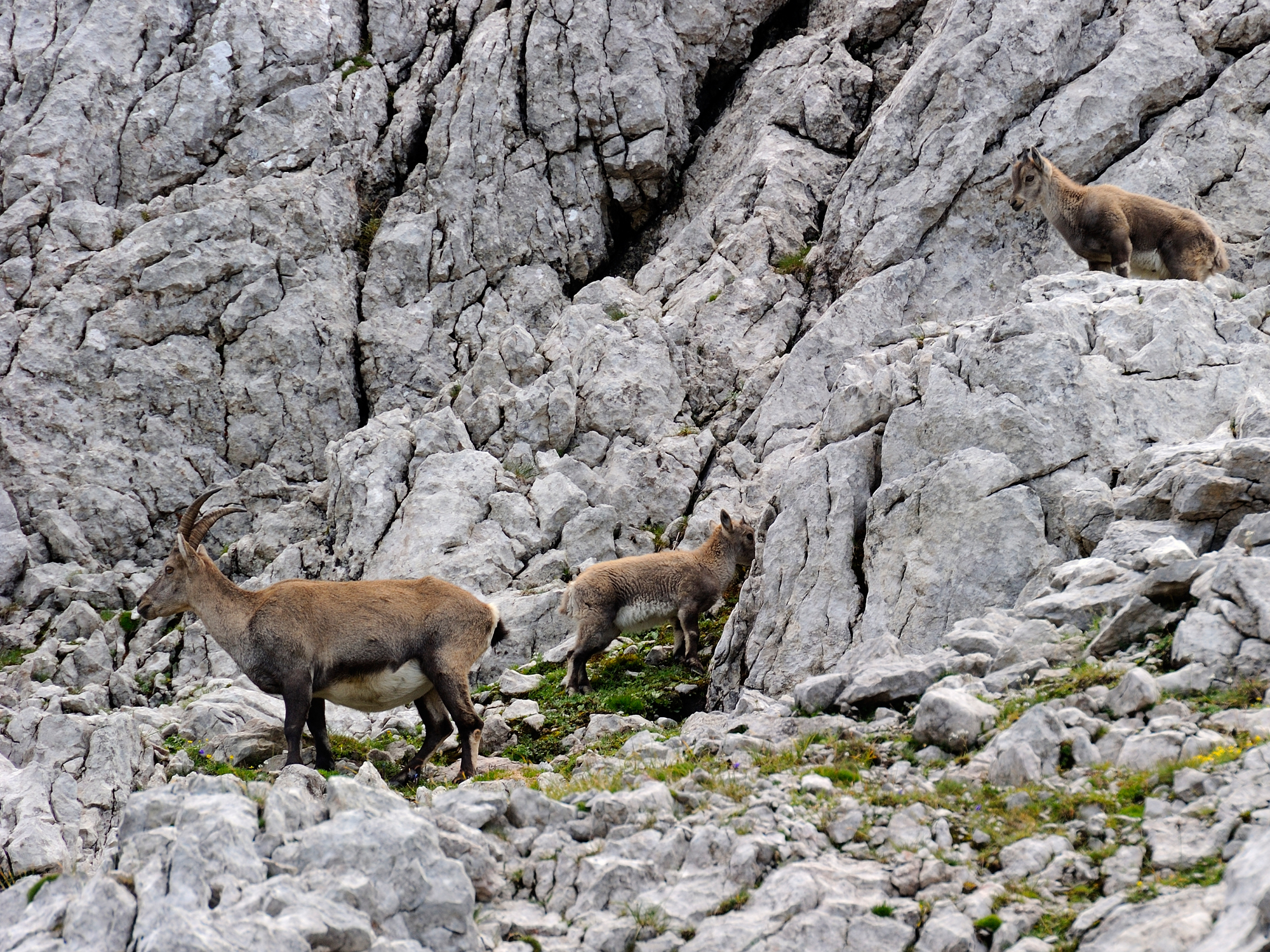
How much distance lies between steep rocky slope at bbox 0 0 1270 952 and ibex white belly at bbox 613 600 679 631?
858 mm

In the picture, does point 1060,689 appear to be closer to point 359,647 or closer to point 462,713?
point 462,713

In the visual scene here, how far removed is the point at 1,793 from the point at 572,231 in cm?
1918

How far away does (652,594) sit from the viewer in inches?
669

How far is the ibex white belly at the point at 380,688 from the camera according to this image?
531 inches

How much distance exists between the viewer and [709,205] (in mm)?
Result: 27188

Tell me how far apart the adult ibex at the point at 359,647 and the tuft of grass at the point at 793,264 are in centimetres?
1371

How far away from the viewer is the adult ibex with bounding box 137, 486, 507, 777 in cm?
1336

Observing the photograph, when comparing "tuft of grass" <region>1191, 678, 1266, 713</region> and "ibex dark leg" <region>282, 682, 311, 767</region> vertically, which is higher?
"tuft of grass" <region>1191, 678, 1266, 713</region>

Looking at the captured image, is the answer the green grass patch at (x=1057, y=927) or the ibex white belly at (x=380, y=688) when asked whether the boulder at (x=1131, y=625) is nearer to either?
the green grass patch at (x=1057, y=927)

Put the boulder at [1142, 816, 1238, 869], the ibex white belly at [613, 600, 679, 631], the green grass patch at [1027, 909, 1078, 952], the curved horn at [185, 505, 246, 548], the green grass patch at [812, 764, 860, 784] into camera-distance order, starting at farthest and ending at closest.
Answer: the ibex white belly at [613, 600, 679, 631] → the curved horn at [185, 505, 246, 548] → the green grass patch at [812, 764, 860, 784] → the boulder at [1142, 816, 1238, 869] → the green grass patch at [1027, 909, 1078, 952]

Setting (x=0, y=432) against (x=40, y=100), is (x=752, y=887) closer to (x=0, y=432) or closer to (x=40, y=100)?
(x=0, y=432)

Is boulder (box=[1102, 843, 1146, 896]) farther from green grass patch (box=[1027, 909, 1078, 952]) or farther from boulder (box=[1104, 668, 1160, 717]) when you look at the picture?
boulder (box=[1104, 668, 1160, 717])

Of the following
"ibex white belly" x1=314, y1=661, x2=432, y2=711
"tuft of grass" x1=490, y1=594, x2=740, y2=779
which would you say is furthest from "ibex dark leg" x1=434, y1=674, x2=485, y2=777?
"tuft of grass" x1=490, y1=594, x2=740, y2=779

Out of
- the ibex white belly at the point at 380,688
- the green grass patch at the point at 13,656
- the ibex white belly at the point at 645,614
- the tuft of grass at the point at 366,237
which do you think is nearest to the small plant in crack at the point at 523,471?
the ibex white belly at the point at 645,614
